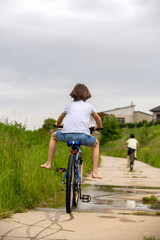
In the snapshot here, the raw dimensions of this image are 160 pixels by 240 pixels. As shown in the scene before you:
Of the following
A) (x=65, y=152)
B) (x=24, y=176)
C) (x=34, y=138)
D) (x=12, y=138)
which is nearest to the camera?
(x=24, y=176)

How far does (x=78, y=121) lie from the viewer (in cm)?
575

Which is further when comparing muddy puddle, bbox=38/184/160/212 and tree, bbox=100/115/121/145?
tree, bbox=100/115/121/145

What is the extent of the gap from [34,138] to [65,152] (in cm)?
482

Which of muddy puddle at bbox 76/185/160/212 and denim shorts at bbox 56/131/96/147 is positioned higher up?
denim shorts at bbox 56/131/96/147

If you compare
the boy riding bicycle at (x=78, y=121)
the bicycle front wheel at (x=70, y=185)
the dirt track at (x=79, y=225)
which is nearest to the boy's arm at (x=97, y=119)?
the boy riding bicycle at (x=78, y=121)

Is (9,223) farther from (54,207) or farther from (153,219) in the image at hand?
(153,219)

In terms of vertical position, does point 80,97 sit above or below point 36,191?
above

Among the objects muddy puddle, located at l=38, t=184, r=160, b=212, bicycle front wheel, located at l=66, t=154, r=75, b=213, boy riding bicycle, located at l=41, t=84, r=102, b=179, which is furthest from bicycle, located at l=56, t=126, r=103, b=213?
muddy puddle, located at l=38, t=184, r=160, b=212

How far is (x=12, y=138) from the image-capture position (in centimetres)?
641

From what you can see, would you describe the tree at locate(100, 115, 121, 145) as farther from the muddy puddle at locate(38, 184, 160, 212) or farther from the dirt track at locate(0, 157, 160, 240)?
the dirt track at locate(0, 157, 160, 240)

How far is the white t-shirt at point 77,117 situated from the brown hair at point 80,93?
8cm

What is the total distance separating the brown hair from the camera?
6.04 metres

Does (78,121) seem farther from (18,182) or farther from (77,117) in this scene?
(18,182)

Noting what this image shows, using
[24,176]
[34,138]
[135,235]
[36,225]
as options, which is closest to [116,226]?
[135,235]
